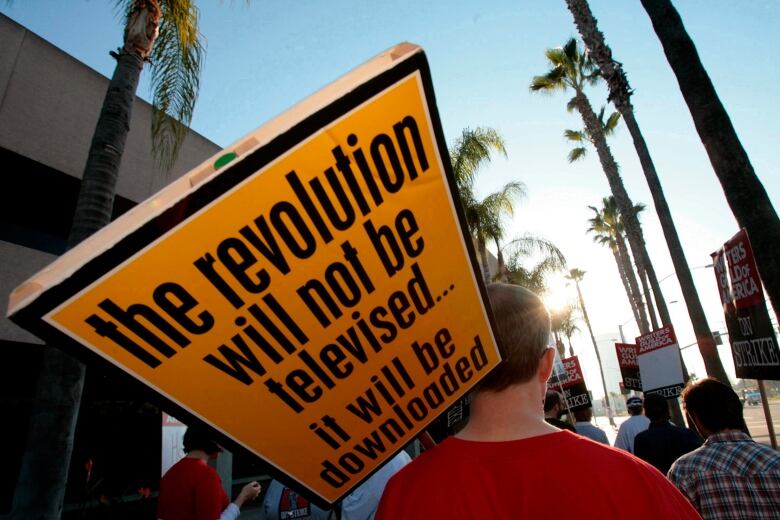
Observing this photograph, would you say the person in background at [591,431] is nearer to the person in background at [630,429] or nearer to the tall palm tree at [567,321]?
the person in background at [630,429]

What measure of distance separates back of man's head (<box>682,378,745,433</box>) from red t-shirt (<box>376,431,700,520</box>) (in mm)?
2357

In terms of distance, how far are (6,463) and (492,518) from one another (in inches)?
554

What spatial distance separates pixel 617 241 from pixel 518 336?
3181cm

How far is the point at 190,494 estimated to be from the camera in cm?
352

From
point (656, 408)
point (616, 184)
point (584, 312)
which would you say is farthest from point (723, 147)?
point (584, 312)

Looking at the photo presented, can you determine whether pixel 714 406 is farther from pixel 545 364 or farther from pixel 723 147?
pixel 723 147

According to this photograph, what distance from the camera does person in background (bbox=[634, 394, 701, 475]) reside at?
458 centimetres

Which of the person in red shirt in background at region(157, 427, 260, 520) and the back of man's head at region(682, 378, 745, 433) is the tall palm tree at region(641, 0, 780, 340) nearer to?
the back of man's head at region(682, 378, 745, 433)

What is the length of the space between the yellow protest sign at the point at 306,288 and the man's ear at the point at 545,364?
0.57 feet

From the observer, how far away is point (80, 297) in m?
0.87

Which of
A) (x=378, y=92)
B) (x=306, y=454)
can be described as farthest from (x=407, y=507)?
(x=378, y=92)

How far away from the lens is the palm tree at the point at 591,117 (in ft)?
49.4

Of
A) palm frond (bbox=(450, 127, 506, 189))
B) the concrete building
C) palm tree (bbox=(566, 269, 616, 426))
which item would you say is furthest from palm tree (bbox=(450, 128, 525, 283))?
palm tree (bbox=(566, 269, 616, 426))

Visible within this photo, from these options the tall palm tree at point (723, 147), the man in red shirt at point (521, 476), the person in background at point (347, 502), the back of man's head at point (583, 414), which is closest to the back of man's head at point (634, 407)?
the back of man's head at point (583, 414)
